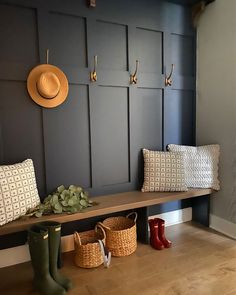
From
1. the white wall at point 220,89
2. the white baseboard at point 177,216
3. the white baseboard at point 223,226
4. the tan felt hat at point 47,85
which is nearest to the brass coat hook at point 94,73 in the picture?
the tan felt hat at point 47,85

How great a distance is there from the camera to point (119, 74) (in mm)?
2291

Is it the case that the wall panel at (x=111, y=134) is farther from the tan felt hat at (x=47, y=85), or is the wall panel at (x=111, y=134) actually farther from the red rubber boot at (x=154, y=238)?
the red rubber boot at (x=154, y=238)

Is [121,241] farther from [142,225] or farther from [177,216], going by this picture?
[177,216]

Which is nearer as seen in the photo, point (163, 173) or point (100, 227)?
point (100, 227)

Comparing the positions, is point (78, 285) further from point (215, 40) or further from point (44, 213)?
point (215, 40)

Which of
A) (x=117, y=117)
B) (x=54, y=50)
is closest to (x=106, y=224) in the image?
(x=117, y=117)

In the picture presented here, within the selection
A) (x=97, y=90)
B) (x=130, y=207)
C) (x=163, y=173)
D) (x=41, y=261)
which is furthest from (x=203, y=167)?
(x=41, y=261)

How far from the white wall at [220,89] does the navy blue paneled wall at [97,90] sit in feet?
0.47

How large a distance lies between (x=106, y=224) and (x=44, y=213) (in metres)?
0.64

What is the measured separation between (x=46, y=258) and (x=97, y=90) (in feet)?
4.54

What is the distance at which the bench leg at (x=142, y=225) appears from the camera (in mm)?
2260

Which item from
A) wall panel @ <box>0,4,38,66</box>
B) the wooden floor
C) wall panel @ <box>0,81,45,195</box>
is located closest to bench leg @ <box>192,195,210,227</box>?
the wooden floor

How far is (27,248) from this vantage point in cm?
206

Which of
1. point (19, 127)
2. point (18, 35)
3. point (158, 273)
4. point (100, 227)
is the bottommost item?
point (158, 273)
